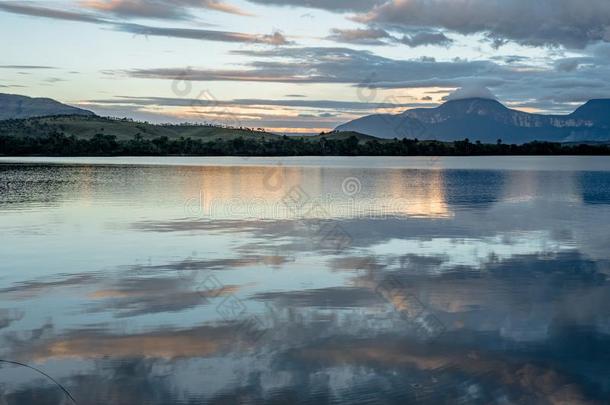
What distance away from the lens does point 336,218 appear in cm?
4338

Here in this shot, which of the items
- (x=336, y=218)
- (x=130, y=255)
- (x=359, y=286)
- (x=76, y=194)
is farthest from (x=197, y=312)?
(x=76, y=194)

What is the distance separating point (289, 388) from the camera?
1304 cm

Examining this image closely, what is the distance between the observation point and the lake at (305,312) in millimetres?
13203

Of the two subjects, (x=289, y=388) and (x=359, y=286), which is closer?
(x=289, y=388)

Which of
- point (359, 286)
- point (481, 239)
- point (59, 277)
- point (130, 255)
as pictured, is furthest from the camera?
point (481, 239)

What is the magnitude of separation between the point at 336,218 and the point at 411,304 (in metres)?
23.5

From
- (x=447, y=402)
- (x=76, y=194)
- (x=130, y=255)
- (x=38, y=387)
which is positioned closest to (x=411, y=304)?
(x=447, y=402)

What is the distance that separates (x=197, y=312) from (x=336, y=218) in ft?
82.8

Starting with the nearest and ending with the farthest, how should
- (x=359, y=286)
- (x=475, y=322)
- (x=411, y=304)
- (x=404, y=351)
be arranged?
(x=404, y=351) → (x=475, y=322) → (x=411, y=304) → (x=359, y=286)

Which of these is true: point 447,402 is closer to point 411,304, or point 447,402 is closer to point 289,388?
point 289,388

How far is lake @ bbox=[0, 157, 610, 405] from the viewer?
13.2m

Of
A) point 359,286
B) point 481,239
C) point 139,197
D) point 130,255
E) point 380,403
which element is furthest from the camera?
point 139,197

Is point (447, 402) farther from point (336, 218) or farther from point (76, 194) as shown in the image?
point (76, 194)

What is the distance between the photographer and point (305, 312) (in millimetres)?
18594
